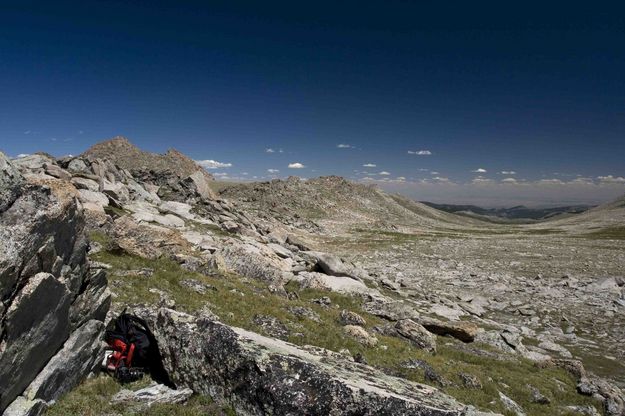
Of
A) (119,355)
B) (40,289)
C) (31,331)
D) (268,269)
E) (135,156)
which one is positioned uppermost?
(135,156)

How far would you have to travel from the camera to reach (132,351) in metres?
12.3

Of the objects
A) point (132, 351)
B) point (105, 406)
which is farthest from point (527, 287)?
point (105, 406)

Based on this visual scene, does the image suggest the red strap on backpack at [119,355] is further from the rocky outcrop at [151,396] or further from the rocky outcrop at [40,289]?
the rocky outcrop at [151,396]

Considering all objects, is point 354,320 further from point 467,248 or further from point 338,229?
point 338,229

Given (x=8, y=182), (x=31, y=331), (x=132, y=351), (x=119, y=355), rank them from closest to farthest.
Result: 1. (x=8, y=182)
2. (x=31, y=331)
3. (x=119, y=355)
4. (x=132, y=351)

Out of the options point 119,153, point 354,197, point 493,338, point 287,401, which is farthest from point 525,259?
point 119,153

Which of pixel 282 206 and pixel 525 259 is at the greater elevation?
pixel 282 206

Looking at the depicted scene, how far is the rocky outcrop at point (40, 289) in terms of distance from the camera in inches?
339

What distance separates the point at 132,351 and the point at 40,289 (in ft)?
13.5

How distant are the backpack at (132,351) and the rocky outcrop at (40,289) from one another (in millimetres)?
936

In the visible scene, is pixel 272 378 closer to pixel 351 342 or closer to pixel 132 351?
pixel 132 351

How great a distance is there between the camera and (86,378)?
38.1ft

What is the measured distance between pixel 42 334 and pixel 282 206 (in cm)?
9943

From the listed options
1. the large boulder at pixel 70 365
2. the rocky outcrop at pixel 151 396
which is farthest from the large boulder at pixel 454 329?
the large boulder at pixel 70 365
